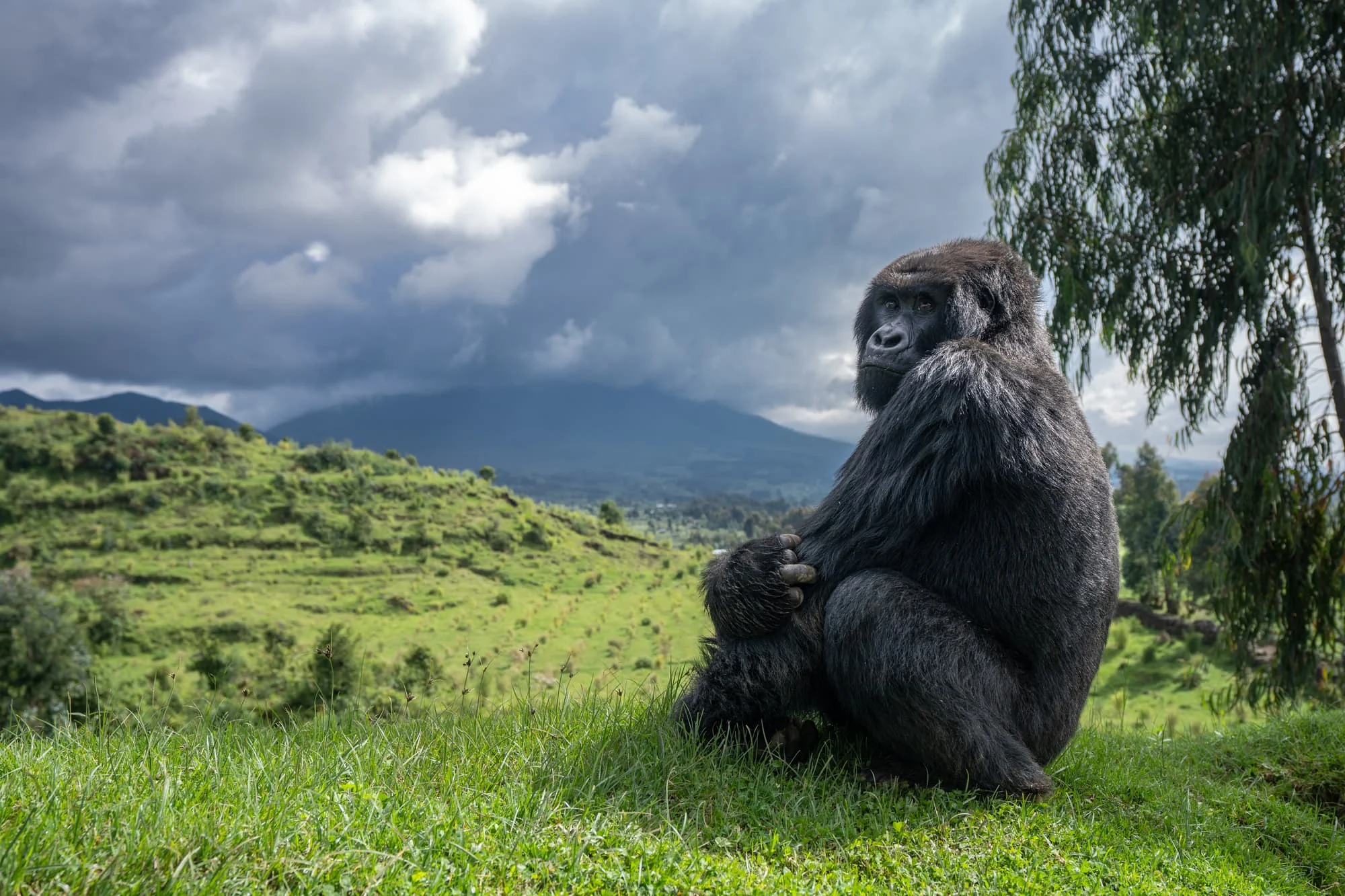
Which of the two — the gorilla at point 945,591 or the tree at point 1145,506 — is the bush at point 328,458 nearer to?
the tree at point 1145,506

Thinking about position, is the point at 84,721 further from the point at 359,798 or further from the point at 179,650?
the point at 179,650

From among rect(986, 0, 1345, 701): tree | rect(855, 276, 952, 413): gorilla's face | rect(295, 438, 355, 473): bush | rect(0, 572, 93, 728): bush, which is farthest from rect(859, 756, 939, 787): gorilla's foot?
rect(295, 438, 355, 473): bush

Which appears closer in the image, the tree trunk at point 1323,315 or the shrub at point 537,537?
the tree trunk at point 1323,315

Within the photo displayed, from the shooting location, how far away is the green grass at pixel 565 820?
219 centimetres

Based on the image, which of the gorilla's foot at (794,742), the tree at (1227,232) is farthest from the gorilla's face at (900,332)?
the tree at (1227,232)

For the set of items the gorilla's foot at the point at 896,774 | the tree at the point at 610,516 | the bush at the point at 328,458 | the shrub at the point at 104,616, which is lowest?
the shrub at the point at 104,616

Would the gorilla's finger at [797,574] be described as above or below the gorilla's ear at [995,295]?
below

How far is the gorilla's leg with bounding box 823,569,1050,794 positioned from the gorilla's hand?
18 centimetres

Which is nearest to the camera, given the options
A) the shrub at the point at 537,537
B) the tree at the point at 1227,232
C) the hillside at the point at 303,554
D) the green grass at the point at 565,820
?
the green grass at the point at 565,820

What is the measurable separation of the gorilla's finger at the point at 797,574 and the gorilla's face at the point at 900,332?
0.99 m

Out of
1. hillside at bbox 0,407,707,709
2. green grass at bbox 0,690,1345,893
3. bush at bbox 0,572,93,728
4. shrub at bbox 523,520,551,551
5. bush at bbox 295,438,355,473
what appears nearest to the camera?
green grass at bbox 0,690,1345,893

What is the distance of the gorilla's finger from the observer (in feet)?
11.1

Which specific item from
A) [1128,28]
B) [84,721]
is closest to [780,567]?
[84,721]

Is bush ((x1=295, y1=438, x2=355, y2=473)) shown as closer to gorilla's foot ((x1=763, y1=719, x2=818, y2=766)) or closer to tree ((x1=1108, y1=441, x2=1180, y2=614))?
tree ((x1=1108, y1=441, x2=1180, y2=614))
